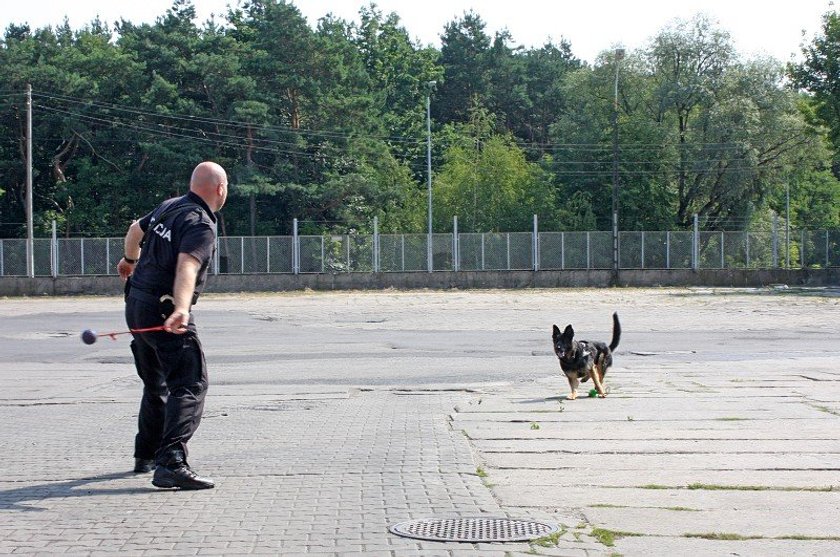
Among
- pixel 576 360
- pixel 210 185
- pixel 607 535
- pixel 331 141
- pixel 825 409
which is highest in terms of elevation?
pixel 331 141

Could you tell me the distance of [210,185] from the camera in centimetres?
763

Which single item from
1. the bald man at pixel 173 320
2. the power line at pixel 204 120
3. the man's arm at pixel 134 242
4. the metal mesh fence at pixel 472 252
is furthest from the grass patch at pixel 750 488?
the power line at pixel 204 120

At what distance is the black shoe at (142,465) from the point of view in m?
7.81

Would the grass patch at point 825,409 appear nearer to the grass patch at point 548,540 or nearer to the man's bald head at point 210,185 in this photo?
the grass patch at point 548,540

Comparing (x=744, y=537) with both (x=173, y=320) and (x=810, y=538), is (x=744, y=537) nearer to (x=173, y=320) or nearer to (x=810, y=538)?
(x=810, y=538)

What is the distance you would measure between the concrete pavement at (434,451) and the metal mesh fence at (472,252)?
30559mm

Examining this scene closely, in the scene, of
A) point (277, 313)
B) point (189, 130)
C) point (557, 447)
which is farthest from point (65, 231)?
point (557, 447)

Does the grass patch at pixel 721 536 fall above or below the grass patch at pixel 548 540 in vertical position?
below

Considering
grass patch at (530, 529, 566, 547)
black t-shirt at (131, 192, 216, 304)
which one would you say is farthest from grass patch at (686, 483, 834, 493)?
black t-shirt at (131, 192, 216, 304)

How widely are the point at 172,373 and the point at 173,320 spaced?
1.56ft

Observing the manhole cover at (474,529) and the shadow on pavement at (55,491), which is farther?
the shadow on pavement at (55,491)

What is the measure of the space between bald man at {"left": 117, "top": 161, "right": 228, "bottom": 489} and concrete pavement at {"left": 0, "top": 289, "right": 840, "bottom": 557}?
315mm

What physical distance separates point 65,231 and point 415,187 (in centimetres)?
2294

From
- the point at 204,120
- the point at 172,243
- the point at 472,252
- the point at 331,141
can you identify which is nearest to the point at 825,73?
the point at 472,252
